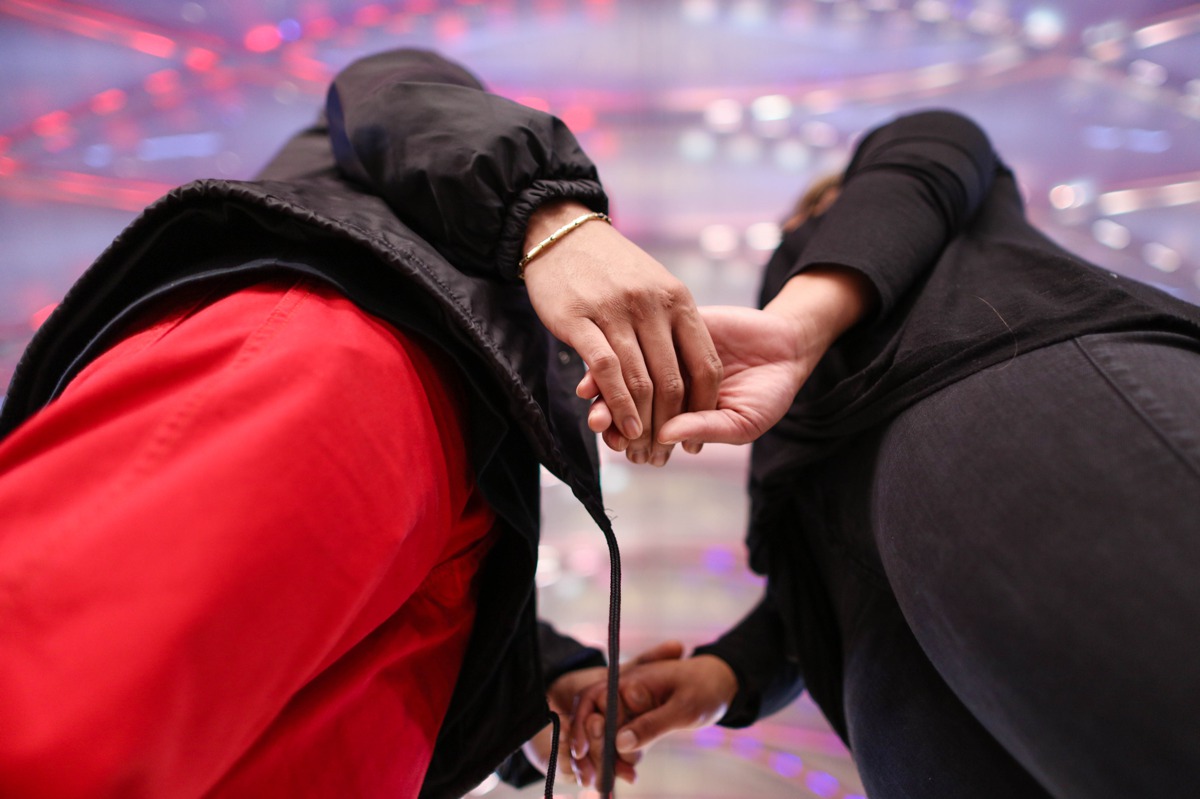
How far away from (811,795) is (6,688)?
4.32ft

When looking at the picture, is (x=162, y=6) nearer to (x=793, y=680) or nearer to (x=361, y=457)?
(x=361, y=457)

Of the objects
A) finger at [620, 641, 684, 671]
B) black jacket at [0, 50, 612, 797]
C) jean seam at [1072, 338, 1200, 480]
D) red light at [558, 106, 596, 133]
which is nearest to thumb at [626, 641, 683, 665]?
finger at [620, 641, 684, 671]

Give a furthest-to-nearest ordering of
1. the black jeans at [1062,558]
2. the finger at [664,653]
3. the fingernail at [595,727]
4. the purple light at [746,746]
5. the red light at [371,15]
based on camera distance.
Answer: the purple light at [746,746] → the red light at [371,15] → the finger at [664,653] → the fingernail at [595,727] → the black jeans at [1062,558]

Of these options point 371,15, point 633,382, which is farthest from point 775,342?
point 371,15

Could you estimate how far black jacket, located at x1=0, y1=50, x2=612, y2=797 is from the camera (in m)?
0.46

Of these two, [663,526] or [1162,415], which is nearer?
[1162,415]

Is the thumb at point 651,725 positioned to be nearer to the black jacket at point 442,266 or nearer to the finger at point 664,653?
the finger at point 664,653

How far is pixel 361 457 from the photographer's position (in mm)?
396

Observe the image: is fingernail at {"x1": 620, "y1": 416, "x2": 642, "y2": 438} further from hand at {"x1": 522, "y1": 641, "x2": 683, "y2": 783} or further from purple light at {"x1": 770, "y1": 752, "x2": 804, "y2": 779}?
purple light at {"x1": 770, "y1": 752, "x2": 804, "y2": 779}

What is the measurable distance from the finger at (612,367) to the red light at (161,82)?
1.20 m

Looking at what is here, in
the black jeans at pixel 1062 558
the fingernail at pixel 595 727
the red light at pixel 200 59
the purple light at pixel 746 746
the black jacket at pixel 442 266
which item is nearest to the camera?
the black jeans at pixel 1062 558

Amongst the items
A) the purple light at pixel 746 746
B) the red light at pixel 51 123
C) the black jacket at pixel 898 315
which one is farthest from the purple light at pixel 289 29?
the purple light at pixel 746 746

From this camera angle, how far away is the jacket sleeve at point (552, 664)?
0.86 metres

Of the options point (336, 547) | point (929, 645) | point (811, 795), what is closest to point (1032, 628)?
point (929, 645)
